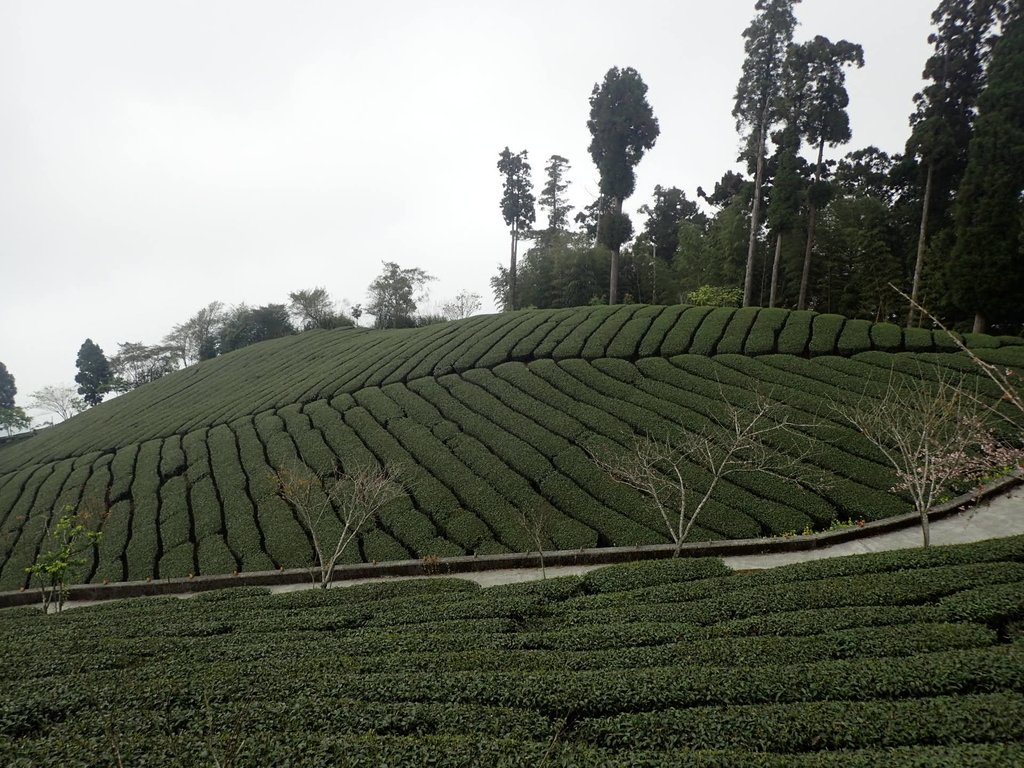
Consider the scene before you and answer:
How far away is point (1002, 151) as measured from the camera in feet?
76.0

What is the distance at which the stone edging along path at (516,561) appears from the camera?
12836mm

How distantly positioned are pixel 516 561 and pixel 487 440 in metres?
6.31

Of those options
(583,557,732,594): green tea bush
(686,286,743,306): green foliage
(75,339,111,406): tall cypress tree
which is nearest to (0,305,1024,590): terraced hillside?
(583,557,732,594): green tea bush

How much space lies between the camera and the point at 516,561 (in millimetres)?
13867

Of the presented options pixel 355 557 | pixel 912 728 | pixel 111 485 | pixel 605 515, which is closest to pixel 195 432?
pixel 111 485

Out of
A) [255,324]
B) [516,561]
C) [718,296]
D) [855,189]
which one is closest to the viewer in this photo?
[516,561]

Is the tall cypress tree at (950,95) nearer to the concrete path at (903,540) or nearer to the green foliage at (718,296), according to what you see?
the green foliage at (718,296)

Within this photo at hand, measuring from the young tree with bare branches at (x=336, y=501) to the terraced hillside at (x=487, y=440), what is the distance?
0.59m

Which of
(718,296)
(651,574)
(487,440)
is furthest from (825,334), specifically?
(651,574)

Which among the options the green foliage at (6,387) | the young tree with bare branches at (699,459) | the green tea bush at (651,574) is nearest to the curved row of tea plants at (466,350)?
the young tree with bare branches at (699,459)

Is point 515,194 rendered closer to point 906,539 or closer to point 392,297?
point 392,297

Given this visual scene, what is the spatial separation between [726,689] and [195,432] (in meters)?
27.7

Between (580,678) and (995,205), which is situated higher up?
(995,205)

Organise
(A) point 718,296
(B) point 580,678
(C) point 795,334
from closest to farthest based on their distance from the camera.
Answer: (B) point 580,678 → (C) point 795,334 → (A) point 718,296
